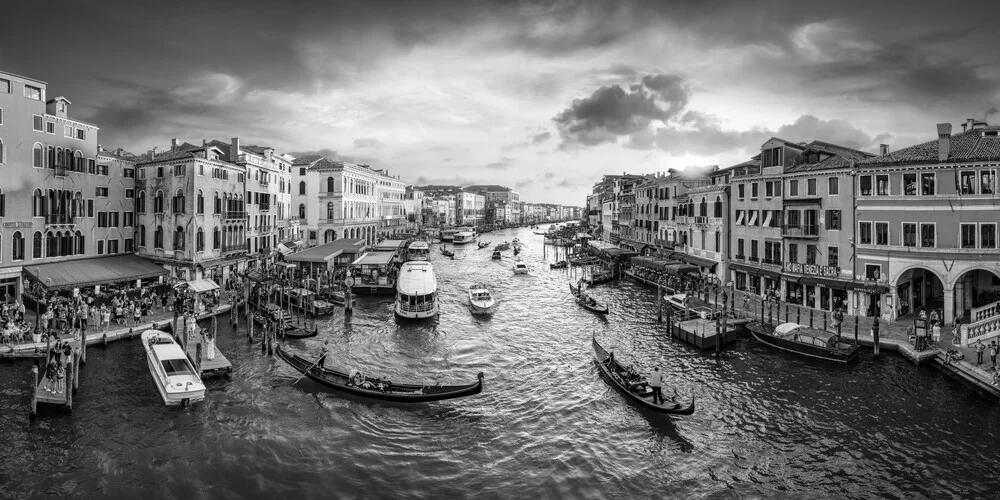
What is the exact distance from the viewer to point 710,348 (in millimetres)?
31266

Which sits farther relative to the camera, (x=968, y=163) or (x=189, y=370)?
(x=968, y=163)

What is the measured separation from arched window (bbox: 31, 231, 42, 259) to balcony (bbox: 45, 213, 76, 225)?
96 centimetres

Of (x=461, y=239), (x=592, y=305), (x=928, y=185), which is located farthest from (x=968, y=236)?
(x=461, y=239)

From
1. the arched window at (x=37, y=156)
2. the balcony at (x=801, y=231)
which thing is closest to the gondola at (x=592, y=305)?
the balcony at (x=801, y=231)

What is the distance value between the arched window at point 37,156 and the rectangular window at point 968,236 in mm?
56281

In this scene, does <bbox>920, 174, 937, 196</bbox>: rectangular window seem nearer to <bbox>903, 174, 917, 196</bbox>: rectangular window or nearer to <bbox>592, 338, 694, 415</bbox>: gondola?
<bbox>903, 174, 917, 196</bbox>: rectangular window

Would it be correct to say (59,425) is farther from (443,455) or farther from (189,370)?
(443,455)

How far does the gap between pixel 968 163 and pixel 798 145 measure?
38.4 ft

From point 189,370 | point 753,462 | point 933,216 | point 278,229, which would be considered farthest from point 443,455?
point 278,229

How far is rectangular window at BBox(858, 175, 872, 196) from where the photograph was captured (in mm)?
34219

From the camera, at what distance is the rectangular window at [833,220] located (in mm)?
35938

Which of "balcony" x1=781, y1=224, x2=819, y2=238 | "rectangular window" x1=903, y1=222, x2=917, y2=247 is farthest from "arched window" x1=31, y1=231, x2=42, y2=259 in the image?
"rectangular window" x1=903, y1=222, x2=917, y2=247

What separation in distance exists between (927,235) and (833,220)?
5336mm

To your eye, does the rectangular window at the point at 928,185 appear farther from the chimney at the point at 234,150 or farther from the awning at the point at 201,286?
the chimney at the point at 234,150
